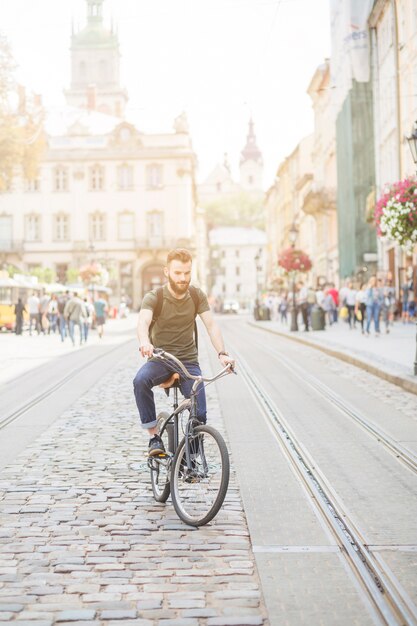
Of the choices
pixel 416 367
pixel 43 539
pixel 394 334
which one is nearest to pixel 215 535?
pixel 43 539

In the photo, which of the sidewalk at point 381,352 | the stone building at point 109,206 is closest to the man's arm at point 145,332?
the sidewalk at point 381,352

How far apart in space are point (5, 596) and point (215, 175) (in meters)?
164

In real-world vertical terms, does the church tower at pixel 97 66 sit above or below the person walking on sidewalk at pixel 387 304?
above

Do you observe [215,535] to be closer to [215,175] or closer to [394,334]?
[394,334]

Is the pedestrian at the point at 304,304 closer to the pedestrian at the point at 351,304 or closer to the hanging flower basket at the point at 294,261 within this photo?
the pedestrian at the point at 351,304

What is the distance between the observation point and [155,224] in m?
80.4

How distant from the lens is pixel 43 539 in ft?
17.4

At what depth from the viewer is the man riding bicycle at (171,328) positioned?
20.3 feet

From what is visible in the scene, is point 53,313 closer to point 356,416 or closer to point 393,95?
point 393,95

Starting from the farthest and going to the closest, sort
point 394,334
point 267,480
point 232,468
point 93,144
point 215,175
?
point 215,175 < point 93,144 < point 394,334 < point 232,468 < point 267,480

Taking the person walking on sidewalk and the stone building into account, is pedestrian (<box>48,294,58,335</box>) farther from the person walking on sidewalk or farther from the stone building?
the stone building

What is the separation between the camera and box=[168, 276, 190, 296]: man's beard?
620 centimetres

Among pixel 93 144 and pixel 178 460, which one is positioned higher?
pixel 93 144

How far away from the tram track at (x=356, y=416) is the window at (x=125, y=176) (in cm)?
6333
